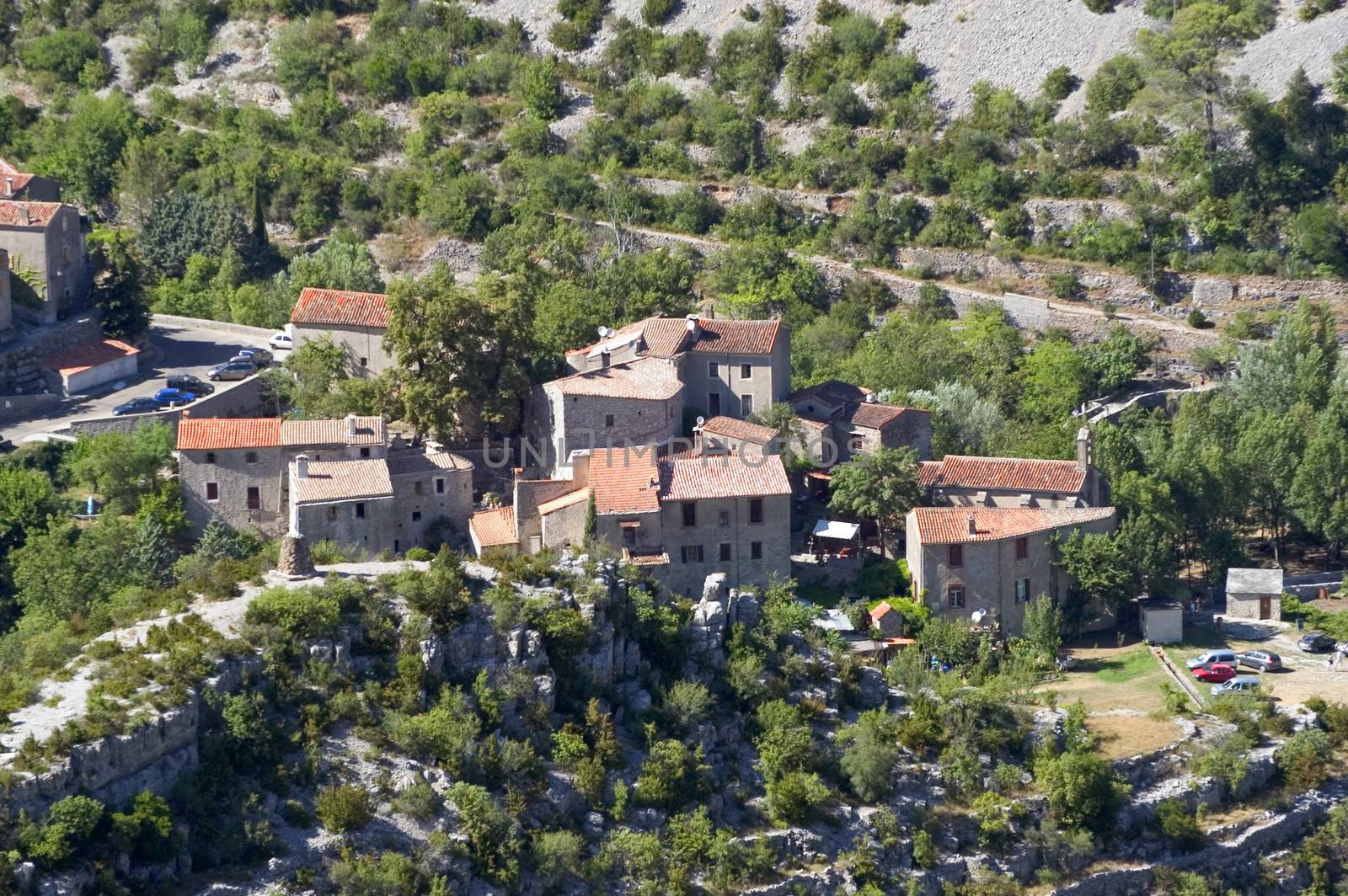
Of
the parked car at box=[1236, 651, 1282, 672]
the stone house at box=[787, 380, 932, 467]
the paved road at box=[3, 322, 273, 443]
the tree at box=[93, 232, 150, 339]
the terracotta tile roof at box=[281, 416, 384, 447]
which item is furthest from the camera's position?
the tree at box=[93, 232, 150, 339]

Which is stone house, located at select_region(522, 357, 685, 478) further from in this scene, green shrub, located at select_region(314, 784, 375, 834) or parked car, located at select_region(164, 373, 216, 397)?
green shrub, located at select_region(314, 784, 375, 834)

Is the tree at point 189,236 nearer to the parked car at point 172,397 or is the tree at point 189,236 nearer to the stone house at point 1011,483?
the parked car at point 172,397

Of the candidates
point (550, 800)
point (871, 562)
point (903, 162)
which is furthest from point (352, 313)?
point (903, 162)

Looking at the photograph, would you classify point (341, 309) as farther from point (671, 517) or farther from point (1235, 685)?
point (1235, 685)

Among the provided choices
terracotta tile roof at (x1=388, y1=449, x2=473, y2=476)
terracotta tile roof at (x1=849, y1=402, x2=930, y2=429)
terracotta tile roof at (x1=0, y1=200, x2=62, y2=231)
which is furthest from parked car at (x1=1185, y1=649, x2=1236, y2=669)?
terracotta tile roof at (x1=0, y1=200, x2=62, y2=231)

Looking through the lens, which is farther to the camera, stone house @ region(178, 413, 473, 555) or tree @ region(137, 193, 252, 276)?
tree @ region(137, 193, 252, 276)

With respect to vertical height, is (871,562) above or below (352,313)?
below

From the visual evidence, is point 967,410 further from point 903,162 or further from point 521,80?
point 521,80
